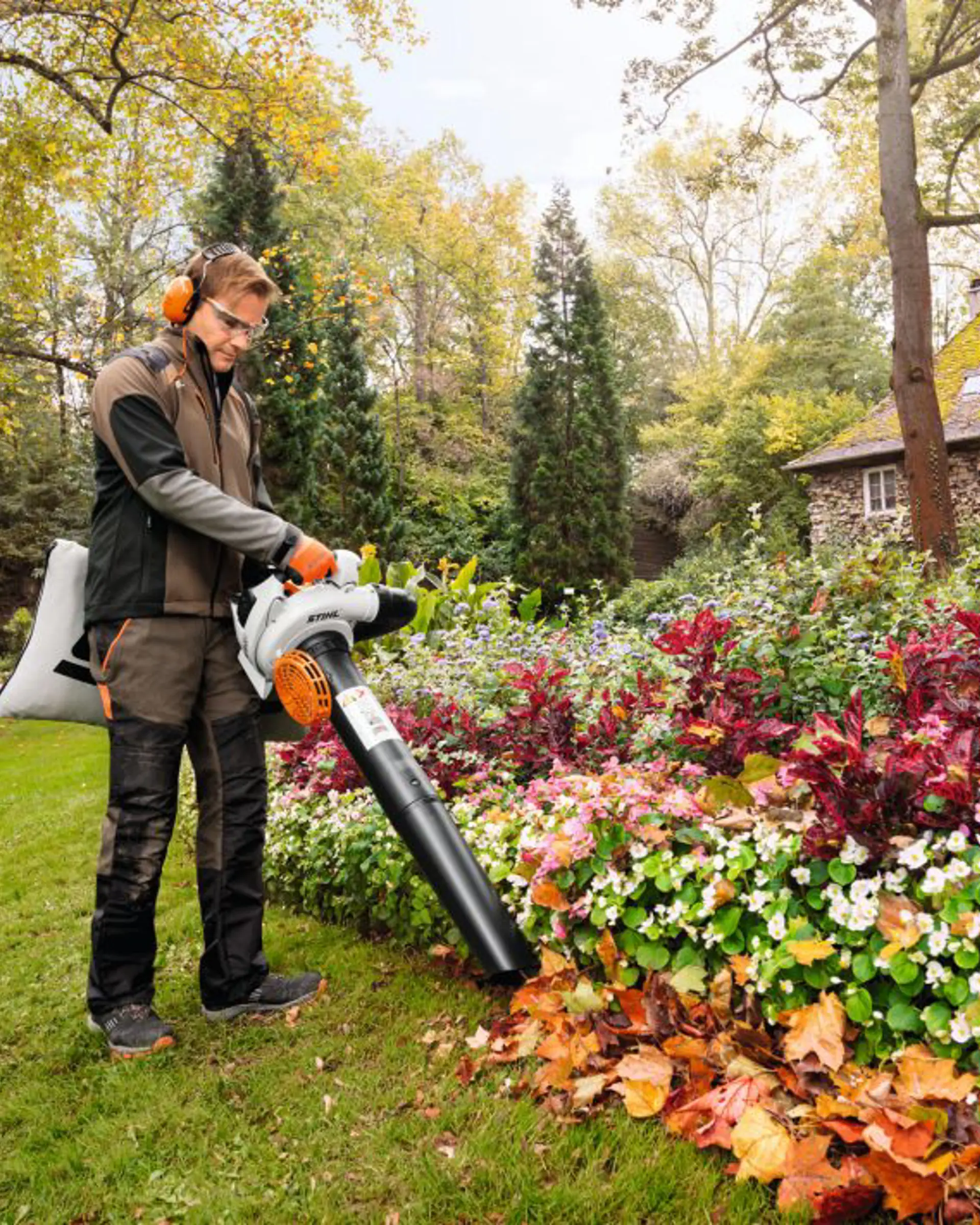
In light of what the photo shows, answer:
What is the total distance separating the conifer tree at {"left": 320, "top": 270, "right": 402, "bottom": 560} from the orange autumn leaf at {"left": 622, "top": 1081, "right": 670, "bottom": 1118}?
754 inches

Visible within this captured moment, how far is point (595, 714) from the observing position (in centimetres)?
344

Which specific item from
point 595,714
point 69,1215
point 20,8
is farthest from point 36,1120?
point 20,8

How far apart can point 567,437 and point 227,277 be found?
67.6 feet

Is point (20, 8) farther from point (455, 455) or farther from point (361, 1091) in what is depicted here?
point (455, 455)

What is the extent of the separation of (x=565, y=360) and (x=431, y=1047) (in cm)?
2209

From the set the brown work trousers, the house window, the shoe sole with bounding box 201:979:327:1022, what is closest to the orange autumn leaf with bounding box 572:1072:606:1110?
the shoe sole with bounding box 201:979:327:1022

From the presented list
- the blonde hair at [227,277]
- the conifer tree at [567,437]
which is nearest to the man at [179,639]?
the blonde hair at [227,277]

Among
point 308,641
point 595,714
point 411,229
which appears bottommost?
point 595,714

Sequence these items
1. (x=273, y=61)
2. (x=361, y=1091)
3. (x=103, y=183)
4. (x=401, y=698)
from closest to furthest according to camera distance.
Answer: (x=361, y=1091)
(x=401, y=698)
(x=273, y=61)
(x=103, y=183)

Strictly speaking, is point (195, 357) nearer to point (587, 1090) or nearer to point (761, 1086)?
point (587, 1090)

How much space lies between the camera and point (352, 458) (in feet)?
69.9

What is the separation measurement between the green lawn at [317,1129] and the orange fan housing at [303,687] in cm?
87

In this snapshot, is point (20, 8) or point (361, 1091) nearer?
point (361, 1091)

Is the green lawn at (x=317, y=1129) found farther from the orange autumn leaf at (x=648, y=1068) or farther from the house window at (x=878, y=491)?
the house window at (x=878, y=491)
